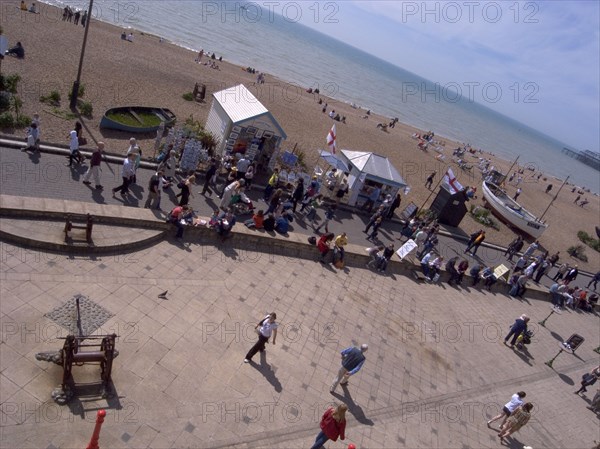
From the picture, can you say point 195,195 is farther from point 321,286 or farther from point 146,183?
point 321,286

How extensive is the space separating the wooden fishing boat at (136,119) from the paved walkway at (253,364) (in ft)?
32.2

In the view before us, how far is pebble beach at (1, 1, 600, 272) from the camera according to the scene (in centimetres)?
2234

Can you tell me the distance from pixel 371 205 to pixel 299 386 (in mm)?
13067

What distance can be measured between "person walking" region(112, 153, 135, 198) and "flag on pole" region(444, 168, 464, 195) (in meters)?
15.5

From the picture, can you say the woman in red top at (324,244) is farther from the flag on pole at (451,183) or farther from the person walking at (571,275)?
the person walking at (571,275)

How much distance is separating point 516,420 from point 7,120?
765 inches

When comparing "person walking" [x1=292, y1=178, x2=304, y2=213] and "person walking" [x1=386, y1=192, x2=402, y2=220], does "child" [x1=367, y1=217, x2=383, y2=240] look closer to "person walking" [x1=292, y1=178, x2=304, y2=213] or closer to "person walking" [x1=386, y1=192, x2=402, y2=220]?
"person walking" [x1=386, y1=192, x2=402, y2=220]

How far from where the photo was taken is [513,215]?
30.1 m

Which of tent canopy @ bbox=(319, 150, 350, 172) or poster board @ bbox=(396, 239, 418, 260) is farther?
tent canopy @ bbox=(319, 150, 350, 172)

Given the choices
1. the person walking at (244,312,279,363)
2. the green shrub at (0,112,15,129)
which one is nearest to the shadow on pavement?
the person walking at (244,312,279,363)

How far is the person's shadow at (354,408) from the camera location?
384 inches

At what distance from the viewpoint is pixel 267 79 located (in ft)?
190

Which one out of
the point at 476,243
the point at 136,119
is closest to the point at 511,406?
the point at 476,243

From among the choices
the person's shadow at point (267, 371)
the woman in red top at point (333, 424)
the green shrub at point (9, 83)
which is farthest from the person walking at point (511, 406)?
the green shrub at point (9, 83)
